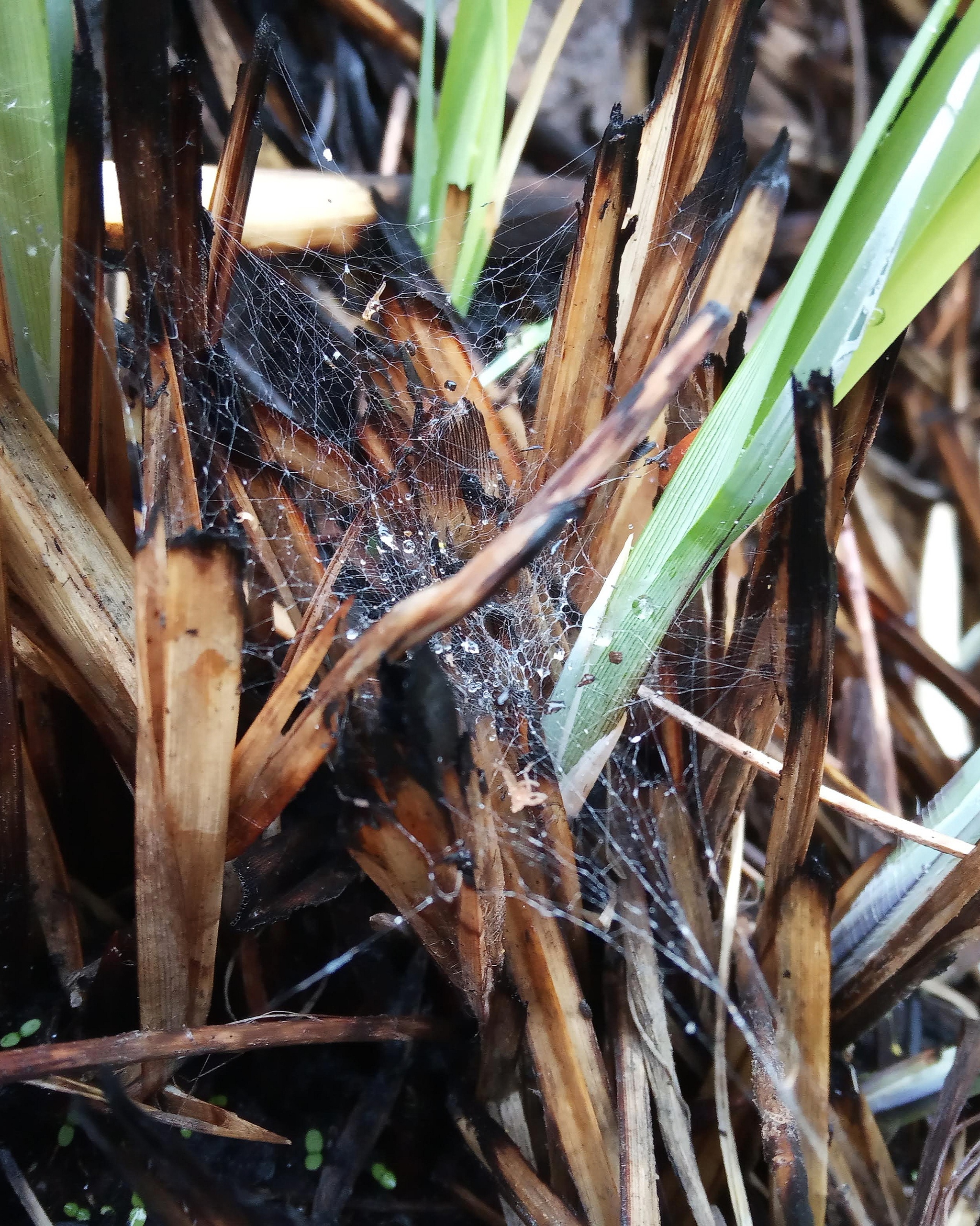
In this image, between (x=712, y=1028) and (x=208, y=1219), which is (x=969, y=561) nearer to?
(x=712, y=1028)

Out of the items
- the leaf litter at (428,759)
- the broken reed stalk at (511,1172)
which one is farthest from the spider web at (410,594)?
the broken reed stalk at (511,1172)

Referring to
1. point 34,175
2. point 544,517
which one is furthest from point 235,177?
point 544,517

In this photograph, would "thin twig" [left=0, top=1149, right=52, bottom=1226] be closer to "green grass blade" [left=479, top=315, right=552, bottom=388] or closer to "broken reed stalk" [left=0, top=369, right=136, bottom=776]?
"broken reed stalk" [left=0, top=369, right=136, bottom=776]

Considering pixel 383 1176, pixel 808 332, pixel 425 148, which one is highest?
pixel 425 148

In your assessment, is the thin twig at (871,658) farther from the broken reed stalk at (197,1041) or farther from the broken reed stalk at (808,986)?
the broken reed stalk at (197,1041)

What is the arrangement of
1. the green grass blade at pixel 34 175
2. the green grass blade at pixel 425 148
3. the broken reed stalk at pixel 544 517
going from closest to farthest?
the broken reed stalk at pixel 544 517
the green grass blade at pixel 34 175
the green grass blade at pixel 425 148

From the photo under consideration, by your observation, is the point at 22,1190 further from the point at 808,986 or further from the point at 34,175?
the point at 34,175
